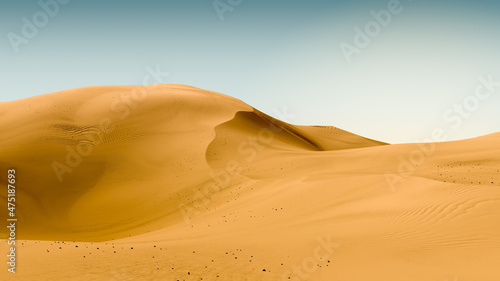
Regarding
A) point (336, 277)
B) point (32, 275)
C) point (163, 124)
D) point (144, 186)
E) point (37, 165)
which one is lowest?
point (336, 277)

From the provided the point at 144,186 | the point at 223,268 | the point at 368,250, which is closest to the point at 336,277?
the point at 368,250

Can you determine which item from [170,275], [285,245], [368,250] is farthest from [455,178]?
[170,275]

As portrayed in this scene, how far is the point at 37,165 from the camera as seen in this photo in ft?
66.8

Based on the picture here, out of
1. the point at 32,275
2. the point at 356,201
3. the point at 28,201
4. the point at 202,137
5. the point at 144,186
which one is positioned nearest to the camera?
the point at 32,275

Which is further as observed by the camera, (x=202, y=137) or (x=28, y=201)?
(x=202, y=137)

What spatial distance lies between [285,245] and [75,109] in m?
25.8

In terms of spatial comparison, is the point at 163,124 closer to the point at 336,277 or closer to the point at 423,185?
the point at 423,185

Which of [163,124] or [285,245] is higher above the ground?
[163,124]

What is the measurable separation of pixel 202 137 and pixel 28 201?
36.0 feet

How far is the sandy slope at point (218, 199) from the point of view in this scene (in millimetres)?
7195

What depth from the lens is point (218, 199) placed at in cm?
1545

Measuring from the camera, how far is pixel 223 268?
705 centimetres

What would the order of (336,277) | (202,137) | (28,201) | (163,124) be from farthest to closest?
(163,124)
(202,137)
(28,201)
(336,277)

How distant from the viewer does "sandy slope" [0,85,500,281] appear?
7195 millimetres
